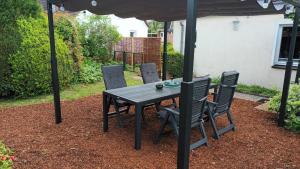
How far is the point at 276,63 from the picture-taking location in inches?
312

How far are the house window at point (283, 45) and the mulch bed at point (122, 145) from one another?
11.0 feet

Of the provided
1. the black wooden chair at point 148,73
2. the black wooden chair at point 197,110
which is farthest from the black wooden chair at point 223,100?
the black wooden chair at point 148,73

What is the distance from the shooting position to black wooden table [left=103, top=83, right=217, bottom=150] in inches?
145

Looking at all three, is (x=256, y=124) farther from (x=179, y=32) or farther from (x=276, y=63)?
(x=179, y=32)

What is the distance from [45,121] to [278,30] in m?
7.22

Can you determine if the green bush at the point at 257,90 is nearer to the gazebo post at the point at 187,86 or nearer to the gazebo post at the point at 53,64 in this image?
the gazebo post at the point at 53,64

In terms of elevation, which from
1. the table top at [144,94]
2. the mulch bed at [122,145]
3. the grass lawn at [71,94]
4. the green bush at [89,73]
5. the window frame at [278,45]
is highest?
the window frame at [278,45]

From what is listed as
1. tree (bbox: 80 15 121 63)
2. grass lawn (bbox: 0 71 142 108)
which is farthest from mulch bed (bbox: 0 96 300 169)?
tree (bbox: 80 15 121 63)

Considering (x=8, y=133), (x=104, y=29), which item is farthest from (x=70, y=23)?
(x=8, y=133)

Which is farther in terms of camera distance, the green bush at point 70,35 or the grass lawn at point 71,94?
the green bush at point 70,35

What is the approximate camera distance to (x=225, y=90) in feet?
14.0

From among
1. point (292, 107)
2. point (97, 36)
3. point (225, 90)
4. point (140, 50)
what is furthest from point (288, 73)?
point (140, 50)

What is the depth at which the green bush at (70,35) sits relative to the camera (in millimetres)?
8352

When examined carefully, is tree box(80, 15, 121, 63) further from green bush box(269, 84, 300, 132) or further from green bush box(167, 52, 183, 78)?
green bush box(269, 84, 300, 132)
